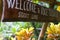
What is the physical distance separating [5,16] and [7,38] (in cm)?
137

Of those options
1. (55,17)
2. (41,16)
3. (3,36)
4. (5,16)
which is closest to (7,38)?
(3,36)

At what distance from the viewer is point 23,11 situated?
3.31 ft

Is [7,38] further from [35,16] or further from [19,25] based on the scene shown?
[35,16]

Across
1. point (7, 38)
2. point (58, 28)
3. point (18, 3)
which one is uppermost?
point (18, 3)

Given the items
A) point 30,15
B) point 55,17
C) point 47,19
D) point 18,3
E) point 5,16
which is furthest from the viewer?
point 55,17

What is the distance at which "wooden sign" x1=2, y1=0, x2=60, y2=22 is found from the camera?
0.86 metres

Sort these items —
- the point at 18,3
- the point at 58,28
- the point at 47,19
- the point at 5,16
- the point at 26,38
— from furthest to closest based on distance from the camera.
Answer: the point at 58,28 < the point at 26,38 < the point at 47,19 < the point at 18,3 < the point at 5,16

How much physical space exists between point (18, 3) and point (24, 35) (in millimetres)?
827

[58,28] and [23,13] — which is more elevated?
[23,13]

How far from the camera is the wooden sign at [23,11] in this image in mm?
857

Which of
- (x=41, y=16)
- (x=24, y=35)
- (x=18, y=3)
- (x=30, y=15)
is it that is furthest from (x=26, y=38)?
(x=18, y=3)

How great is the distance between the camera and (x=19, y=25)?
228cm

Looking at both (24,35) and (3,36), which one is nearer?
(24,35)

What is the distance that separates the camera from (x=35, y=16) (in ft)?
3.82
